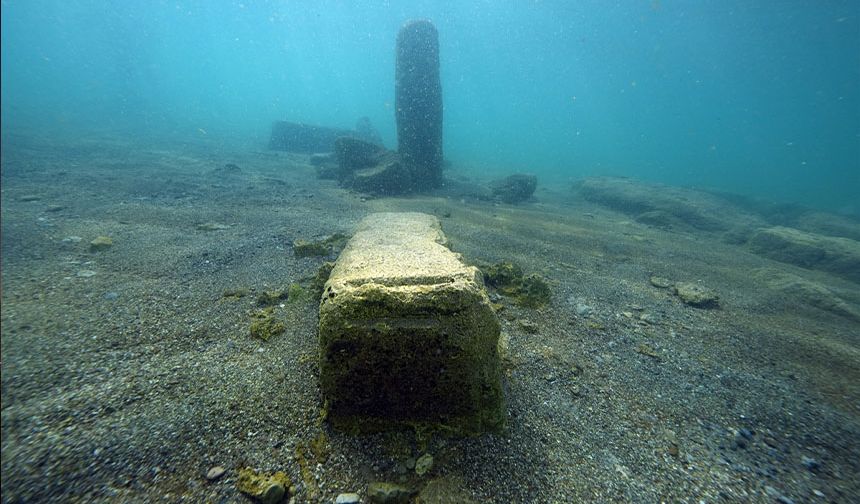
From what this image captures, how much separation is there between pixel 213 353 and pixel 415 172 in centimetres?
1069

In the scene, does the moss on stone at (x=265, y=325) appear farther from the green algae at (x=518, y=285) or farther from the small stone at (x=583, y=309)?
the small stone at (x=583, y=309)

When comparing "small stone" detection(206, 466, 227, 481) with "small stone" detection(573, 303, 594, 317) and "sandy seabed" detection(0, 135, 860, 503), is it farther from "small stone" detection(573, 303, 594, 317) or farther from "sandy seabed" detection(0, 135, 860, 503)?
"small stone" detection(573, 303, 594, 317)

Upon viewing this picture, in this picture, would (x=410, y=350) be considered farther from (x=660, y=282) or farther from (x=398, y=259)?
(x=660, y=282)

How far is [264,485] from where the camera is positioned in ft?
6.81

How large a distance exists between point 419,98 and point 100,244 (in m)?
11.5

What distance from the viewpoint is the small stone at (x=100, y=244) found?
4961mm

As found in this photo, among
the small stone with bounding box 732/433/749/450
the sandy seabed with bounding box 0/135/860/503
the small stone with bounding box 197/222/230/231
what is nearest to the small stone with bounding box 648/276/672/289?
the sandy seabed with bounding box 0/135/860/503

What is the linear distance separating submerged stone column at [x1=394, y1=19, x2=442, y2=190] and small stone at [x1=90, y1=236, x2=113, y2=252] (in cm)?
979

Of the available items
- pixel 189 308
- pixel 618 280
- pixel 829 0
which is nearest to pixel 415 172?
pixel 618 280

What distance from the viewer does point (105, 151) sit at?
14172 mm

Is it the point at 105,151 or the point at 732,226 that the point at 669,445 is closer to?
the point at 732,226

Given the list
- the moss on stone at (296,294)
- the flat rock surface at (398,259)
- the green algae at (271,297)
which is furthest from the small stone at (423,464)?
the green algae at (271,297)

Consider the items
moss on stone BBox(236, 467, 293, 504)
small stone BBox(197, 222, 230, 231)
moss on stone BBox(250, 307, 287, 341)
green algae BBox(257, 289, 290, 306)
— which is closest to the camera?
moss on stone BBox(236, 467, 293, 504)

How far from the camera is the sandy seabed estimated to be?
215cm
